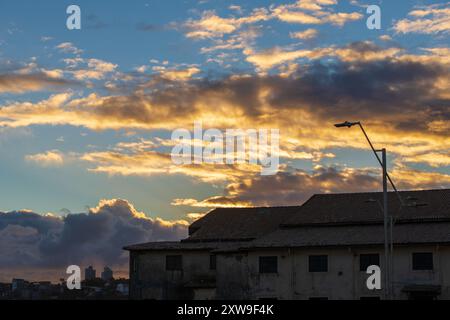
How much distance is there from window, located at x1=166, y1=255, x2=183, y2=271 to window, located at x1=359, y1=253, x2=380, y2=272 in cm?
1748

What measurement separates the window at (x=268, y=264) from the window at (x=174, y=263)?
1014cm

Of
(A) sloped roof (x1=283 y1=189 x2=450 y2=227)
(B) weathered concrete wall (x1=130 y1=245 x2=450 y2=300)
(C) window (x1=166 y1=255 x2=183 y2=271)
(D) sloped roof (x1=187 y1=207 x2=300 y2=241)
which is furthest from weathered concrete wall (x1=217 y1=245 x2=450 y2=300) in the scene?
(D) sloped roof (x1=187 y1=207 x2=300 y2=241)

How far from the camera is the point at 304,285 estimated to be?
6166 centimetres

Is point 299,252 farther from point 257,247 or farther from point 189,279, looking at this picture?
point 189,279

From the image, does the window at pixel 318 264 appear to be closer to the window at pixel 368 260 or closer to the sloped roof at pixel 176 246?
the window at pixel 368 260

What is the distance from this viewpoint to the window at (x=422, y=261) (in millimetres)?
58719

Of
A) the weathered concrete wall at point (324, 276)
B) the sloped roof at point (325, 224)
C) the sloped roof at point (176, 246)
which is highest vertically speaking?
the sloped roof at point (325, 224)

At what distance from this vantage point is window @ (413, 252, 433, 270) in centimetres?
5872

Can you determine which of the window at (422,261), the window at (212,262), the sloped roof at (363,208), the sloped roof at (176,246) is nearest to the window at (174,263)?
the sloped roof at (176,246)

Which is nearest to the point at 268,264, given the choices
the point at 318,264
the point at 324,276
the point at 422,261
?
the point at 318,264

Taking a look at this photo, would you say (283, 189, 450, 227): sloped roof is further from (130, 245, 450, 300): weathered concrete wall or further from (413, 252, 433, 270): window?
(130, 245, 450, 300): weathered concrete wall
